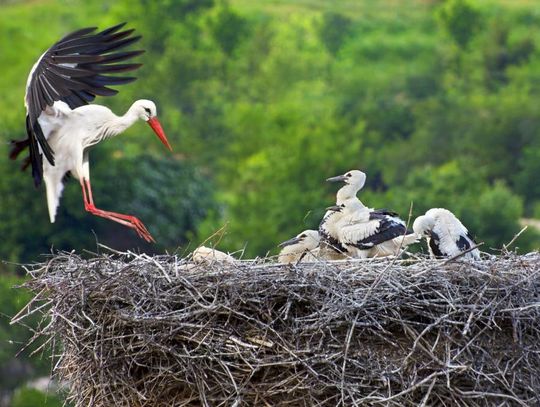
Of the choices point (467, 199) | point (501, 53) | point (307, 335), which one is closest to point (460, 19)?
point (501, 53)

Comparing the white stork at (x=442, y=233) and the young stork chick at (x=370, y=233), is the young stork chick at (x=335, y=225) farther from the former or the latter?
the white stork at (x=442, y=233)

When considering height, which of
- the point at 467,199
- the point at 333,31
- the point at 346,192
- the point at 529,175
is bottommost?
the point at 333,31

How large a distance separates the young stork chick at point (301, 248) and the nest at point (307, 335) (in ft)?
4.44

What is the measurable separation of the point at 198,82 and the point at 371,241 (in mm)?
61833

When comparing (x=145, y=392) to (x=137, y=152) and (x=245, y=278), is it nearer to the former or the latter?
(x=245, y=278)

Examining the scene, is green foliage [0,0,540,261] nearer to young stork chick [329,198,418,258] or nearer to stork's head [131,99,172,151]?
stork's head [131,99,172,151]

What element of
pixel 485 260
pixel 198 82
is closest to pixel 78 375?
pixel 485 260

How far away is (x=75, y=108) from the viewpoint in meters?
13.1

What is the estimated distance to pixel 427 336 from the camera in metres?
10.1

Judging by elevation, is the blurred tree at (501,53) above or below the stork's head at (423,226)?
below

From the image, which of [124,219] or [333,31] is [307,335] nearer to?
[124,219]

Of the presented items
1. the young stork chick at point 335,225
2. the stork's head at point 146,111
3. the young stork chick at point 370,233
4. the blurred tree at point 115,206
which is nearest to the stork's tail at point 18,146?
the stork's head at point 146,111

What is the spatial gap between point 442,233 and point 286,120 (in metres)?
53.1

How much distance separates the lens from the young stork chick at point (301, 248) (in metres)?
11.9
